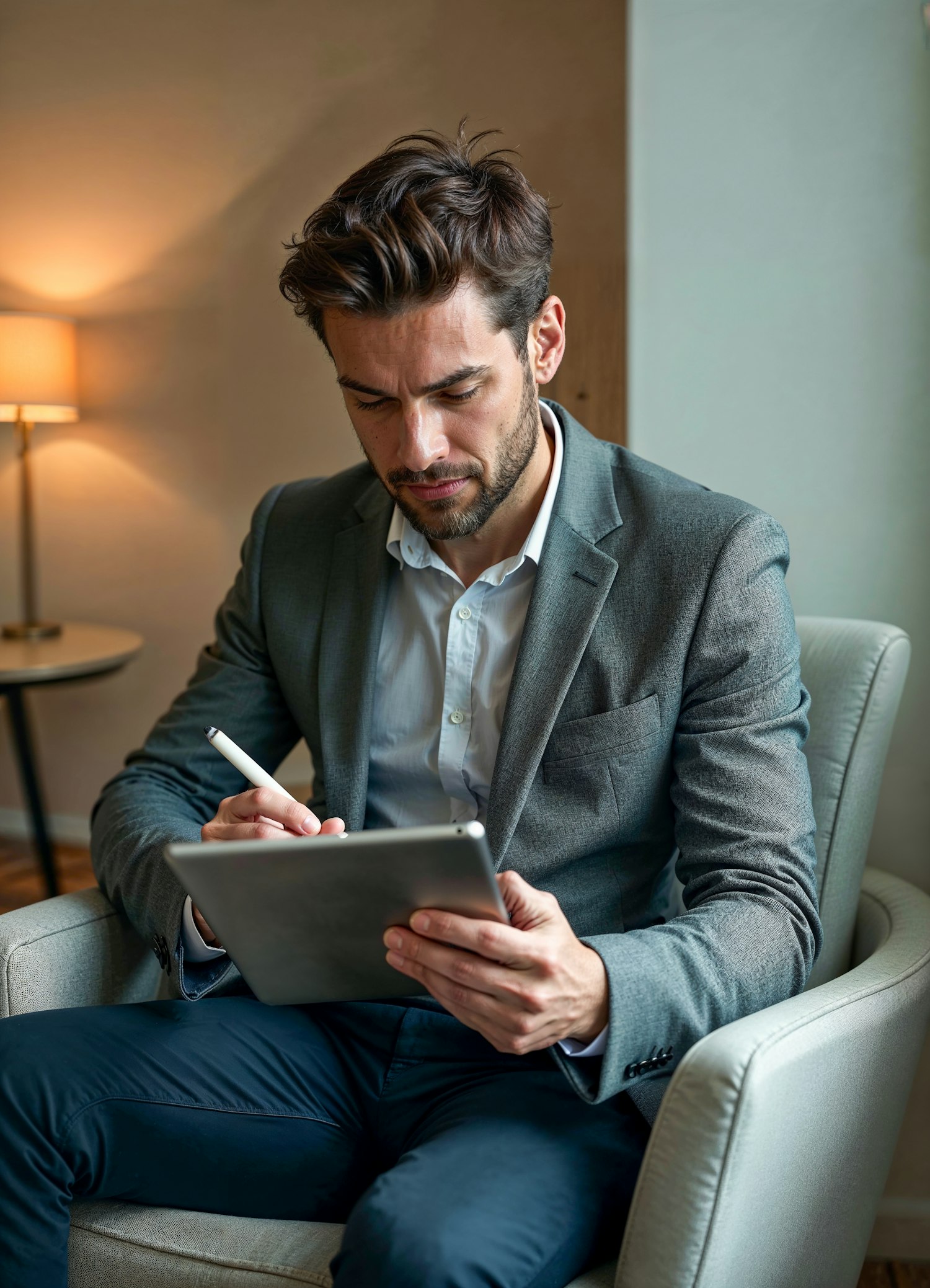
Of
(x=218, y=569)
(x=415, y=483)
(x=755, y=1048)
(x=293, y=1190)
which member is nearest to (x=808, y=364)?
(x=415, y=483)

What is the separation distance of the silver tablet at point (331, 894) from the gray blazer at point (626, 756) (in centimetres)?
18

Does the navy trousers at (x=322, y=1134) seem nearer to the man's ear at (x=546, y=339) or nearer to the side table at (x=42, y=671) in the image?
the man's ear at (x=546, y=339)

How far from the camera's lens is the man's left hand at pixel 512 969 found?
0.91 m

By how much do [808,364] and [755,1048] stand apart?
35.4 inches

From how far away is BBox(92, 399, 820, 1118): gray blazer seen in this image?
1.05 metres

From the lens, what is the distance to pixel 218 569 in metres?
3.41

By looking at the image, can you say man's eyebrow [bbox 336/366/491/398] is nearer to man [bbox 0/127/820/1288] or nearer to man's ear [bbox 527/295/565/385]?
Result: man [bbox 0/127/820/1288]

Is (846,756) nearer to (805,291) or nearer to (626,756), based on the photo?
(626,756)

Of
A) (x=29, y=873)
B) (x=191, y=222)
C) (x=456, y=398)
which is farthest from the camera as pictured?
(x=29, y=873)

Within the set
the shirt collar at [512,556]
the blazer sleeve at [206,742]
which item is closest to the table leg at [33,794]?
the blazer sleeve at [206,742]

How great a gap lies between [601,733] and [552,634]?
124mm

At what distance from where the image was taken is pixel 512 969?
3.05ft

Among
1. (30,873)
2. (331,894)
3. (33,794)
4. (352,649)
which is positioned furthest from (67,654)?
(331,894)

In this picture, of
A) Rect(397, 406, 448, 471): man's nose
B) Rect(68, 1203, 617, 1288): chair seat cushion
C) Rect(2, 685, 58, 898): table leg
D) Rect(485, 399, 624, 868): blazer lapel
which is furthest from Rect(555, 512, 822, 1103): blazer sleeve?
Rect(2, 685, 58, 898): table leg
